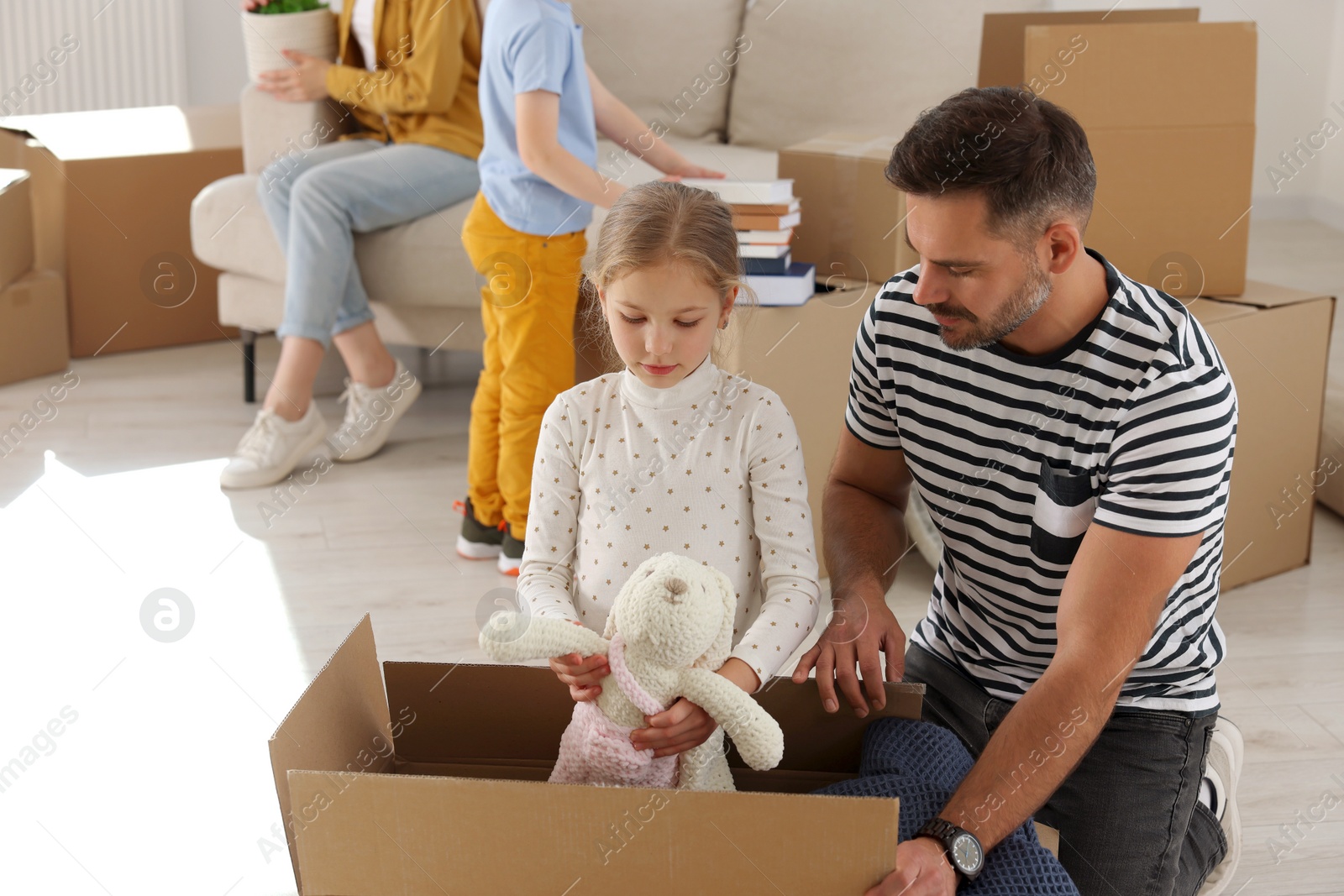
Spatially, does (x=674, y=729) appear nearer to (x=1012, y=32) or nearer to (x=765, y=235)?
(x=765, y=235)

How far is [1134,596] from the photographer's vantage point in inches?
41.5

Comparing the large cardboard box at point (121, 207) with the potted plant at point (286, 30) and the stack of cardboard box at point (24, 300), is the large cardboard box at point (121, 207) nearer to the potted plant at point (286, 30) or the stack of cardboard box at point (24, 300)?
the stack of cardboard box at point (24, 300)

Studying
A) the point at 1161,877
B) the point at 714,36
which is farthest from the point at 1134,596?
the point at 714,36

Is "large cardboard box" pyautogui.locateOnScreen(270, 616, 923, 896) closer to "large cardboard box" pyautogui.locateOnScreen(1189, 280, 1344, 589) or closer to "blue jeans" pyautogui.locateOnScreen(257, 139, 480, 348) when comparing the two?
"large cardboard box" pyautogui.locateOnScreen(1189, 280, 1344, 589)

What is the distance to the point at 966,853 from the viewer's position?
93cm

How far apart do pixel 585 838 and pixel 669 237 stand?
551 mm

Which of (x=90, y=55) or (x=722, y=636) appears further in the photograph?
(x=90, y=55)

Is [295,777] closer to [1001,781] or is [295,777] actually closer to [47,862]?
[1001,781]

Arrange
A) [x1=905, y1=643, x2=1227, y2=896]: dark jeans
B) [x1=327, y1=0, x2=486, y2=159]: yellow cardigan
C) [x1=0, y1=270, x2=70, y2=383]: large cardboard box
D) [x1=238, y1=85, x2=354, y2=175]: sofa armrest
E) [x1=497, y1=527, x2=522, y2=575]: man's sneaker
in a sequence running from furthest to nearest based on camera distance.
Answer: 1. [x1=0, y1=270, x2=70, y2=383]: large cardboard box
2. [x1=238, y1=85, x2=354, y2=175]: sofa armrest
3. [x1=327, y1=0, x2=486, y2=159]: yellow cardigan
4. [x1=497, y1=527, x2=522, y2=575]: man's sneaker
5. [x1=905, y1=643, x2=1227, y2=896]: dark jeans

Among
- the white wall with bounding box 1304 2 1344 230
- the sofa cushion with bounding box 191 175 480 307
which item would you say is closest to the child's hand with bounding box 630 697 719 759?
the sofa cushion with bounding box 191 175 480 307

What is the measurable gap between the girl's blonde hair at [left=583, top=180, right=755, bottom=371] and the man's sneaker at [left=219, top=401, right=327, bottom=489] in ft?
5.44

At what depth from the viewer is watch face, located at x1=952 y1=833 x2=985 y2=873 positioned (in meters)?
0.92

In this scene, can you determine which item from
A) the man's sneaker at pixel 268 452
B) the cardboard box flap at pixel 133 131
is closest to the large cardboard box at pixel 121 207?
the cardboard box flap at pixel 133 131

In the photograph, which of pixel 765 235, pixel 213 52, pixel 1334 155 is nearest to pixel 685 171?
pixel 765 235
